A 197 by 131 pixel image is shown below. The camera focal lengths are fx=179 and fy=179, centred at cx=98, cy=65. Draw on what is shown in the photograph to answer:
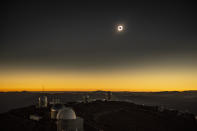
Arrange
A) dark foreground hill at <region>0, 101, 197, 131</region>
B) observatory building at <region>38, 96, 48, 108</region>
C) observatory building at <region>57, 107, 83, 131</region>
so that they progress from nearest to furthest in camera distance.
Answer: observatory building at <region>57, 107, 83, 131</region>, dark foreground hill at <region>0, 101, 197, 131</region>, observatory building at <region>38, 96, 48, 108</region>

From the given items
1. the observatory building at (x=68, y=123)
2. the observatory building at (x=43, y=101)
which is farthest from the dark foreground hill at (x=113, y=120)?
the observatory building at (x=43, y=101)

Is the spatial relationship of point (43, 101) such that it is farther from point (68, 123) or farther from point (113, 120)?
point (68, 123)

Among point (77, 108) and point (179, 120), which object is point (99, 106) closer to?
point (77, 108)

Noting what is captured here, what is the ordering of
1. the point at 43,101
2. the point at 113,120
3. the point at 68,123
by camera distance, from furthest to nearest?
the point at 43,101 → the point at 113,120 → the point at 68,123

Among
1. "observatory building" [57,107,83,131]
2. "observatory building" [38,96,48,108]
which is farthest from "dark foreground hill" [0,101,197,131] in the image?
"observatory building" [38,96,48,108]

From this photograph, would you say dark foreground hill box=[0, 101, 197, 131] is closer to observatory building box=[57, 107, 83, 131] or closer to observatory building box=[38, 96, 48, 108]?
observatory building box=[57, 107, 83, 131]

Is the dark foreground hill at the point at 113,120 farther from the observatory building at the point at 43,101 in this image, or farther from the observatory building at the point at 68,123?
the observatory building at the point at 43,101

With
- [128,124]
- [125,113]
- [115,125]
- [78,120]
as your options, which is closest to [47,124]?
[78,120]

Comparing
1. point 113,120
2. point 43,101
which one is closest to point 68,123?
point 113,120
